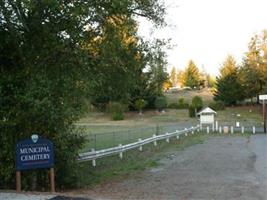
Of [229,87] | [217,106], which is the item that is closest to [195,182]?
[217,106]

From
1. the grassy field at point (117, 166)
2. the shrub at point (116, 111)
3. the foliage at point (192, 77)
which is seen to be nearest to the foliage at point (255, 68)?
the shrub at point (116, 111)

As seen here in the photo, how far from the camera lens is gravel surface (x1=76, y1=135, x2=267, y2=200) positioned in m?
11.5

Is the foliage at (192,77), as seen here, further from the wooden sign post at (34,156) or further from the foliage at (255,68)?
the wooden sign post at (34,156)

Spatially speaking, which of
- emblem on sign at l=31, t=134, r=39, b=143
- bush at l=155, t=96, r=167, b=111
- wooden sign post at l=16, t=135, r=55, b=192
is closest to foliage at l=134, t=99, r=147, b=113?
bush at l=155, t=96, r=167, b=111

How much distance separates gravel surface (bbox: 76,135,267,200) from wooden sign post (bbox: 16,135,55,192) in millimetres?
1088

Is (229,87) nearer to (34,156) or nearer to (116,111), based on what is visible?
(116,111)

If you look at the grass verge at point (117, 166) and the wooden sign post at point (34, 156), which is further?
the grass verge at point (117, 166)

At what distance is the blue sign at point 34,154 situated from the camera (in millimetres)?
11156

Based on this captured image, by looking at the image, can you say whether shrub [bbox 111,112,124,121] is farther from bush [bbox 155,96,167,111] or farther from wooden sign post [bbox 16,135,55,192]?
wooden sign post [bbox 16,135,55,192]

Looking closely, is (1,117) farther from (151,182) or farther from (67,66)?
(151,182)

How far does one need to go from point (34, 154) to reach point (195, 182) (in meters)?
4.97

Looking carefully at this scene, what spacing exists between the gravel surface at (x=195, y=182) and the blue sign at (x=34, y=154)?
1.19 metres

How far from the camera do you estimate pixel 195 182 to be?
13852 mm

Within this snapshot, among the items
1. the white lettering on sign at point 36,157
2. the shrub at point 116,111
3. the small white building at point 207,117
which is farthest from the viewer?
the shrub at point 116,111
